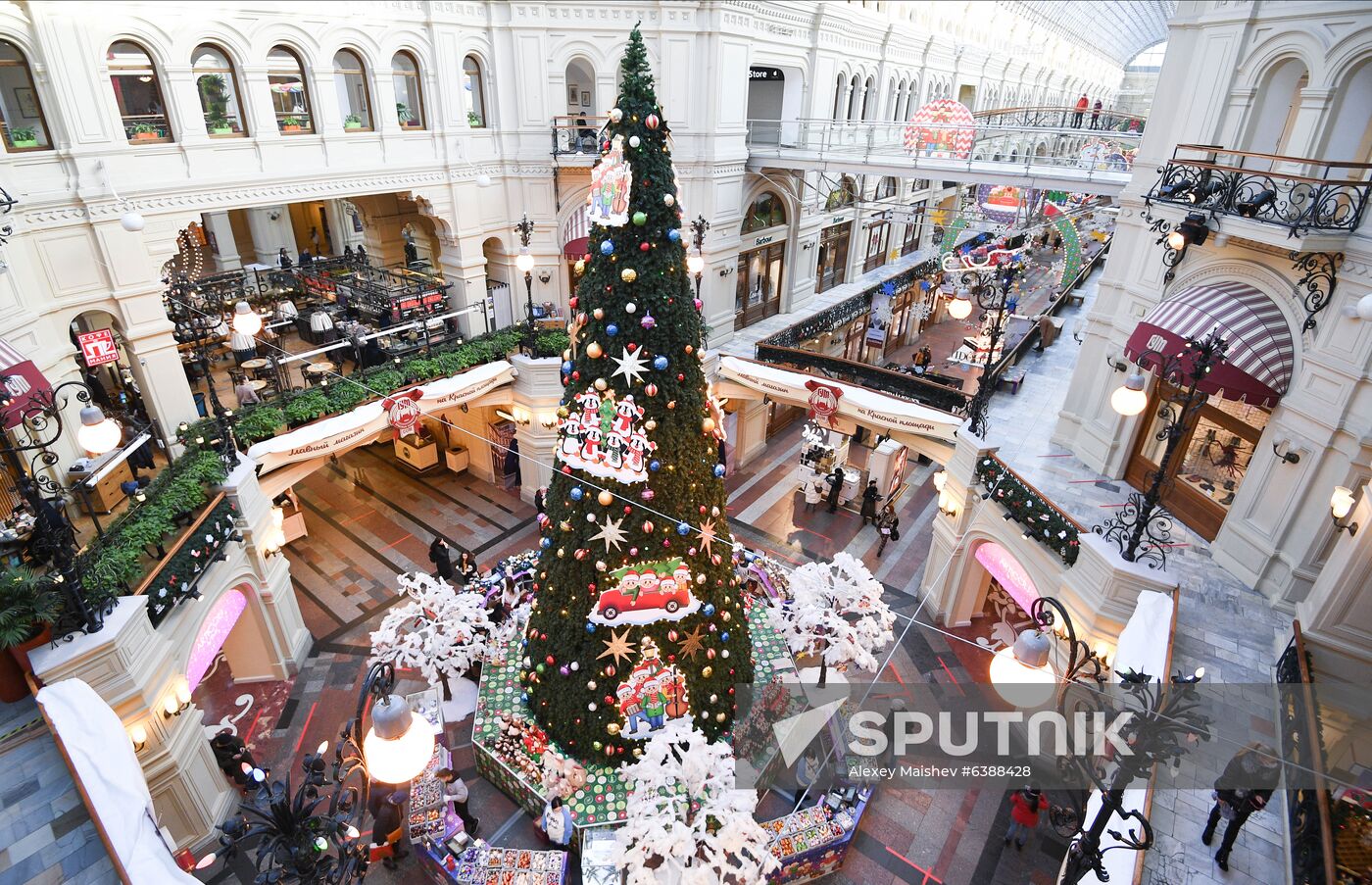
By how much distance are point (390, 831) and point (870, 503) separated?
40.1ft

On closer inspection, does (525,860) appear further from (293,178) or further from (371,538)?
(293,178)

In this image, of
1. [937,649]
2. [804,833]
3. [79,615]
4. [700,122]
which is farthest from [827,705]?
[700,122]

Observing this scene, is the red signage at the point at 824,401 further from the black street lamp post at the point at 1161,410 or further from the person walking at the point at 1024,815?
the person walking at the point at 1024,815

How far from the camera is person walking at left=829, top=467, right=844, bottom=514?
17125 mm

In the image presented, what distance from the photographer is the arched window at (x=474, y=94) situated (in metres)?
15.5

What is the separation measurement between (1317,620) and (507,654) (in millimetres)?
10512

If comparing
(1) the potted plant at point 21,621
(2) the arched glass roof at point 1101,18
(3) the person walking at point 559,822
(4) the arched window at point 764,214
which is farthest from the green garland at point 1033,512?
(2) the arched glass roof at point 1101,18

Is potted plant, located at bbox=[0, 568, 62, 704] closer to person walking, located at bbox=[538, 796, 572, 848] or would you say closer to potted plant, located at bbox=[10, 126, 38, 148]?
person walking, located at bbox=[538, 796, 572, 848]

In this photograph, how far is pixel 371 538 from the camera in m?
15.7

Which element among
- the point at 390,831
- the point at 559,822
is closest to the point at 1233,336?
the point at 559,822

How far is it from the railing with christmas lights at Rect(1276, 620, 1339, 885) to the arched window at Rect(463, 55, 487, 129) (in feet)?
58.0

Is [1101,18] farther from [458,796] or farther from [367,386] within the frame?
[458,796]

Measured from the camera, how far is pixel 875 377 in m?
15.4

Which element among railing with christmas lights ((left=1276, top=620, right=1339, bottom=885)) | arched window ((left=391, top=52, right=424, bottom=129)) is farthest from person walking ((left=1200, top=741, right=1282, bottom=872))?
arched window ((left=391, top=52, right=424, bottom=129))
